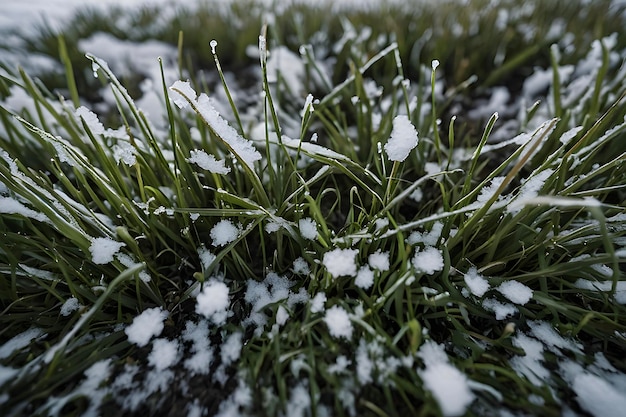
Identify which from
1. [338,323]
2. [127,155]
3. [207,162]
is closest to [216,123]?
[207,162]

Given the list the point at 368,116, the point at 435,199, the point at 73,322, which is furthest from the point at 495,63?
the point at 73,322

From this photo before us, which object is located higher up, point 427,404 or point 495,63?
point 495,63

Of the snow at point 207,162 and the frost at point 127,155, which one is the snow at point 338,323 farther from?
the frost at point 127,155

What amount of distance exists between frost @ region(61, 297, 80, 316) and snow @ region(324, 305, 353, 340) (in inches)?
19.6

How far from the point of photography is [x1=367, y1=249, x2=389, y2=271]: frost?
0.76 meters

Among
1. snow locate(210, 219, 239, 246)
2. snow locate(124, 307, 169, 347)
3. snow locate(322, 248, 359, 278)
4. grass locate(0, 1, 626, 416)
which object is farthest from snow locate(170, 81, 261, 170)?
snow locate(124, 307, 169, 347)

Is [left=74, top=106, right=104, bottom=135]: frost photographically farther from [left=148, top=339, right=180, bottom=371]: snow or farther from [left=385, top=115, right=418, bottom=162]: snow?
[left=385, top=115, right=418, bottom=162]: snow

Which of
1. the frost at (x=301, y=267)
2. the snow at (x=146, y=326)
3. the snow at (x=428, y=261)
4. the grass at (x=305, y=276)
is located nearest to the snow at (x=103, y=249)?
the grass at (x=305, y=276)

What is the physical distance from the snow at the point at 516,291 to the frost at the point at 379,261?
225mm

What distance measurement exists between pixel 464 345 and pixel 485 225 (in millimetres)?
253

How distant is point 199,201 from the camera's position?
89 centimetres

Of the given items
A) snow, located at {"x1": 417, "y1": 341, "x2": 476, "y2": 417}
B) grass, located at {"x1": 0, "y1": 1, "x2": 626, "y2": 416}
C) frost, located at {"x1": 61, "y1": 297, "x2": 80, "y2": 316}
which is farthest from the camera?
frost, located at {"x1": 61, "y1": 297, "x2": 80, "y2": 316}

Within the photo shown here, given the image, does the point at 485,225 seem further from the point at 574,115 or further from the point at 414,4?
the point at 414,4

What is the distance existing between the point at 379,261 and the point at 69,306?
2.02ft
